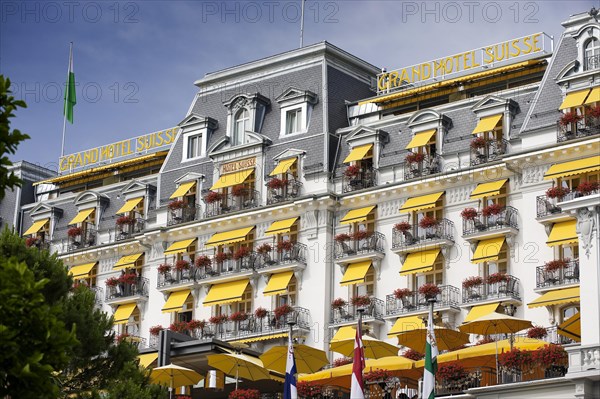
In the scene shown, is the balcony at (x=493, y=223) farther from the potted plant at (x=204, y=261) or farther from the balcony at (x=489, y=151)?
the potted plant at (x=204, y=261)

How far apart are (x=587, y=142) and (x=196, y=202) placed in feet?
68.9

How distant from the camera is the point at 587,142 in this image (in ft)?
179

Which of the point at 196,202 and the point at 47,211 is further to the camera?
the point at 47,211

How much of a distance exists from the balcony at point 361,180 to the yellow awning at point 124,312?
13419mm

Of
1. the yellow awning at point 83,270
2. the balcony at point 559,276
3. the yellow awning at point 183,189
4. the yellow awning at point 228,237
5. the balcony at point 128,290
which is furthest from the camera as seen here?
the yellow awning at point 83,270

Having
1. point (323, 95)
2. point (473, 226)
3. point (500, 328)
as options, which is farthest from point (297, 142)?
point (500, 328)

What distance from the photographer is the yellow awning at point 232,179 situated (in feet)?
215

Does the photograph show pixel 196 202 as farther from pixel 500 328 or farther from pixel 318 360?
pixel 500 328

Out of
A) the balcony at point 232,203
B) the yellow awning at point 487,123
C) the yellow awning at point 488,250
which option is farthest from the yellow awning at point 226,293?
the yellow awning at point 487,123

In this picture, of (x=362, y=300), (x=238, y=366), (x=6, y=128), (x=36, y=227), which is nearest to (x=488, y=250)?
(x=362, y=300)

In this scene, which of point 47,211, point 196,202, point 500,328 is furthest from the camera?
point 47,211

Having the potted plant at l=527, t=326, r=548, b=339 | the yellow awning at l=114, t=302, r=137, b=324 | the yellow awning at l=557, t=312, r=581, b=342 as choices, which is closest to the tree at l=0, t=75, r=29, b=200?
the yellow awning at l=557, t=312, r=581, b=342

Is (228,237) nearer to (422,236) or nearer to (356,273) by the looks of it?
(356,273)

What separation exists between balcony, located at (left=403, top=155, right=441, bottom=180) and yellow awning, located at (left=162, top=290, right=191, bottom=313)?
12.5 m
